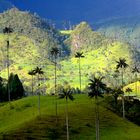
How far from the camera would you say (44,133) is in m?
148

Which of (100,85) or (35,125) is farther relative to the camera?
(35,125)

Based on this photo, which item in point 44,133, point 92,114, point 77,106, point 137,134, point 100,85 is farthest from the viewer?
point 77,106

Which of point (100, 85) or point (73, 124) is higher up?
point (100, 85)

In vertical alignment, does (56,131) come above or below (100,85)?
below

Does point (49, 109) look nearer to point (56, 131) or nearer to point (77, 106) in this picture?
point (77, 106)

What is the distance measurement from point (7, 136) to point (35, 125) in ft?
64.1

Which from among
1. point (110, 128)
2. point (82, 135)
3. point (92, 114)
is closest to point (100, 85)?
point (82, 135)

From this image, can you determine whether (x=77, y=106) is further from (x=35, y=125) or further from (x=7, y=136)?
(x=7, y=136)

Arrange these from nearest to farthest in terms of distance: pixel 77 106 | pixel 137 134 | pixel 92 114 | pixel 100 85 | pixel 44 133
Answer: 1. pixel 100 85
2. pixel 44 133
3. pixel 137 134
4. pixel 92 114
5. pixel 77 106

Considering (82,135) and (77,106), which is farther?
(77,106)

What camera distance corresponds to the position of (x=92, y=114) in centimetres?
18438

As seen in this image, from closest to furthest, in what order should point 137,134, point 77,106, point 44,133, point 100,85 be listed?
point 100,85
point 44,133
point 137,134
point 77,106

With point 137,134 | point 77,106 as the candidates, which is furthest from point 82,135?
point 77,106

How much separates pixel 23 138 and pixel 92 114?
51.5 meters
